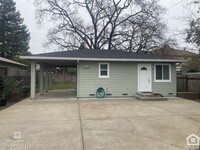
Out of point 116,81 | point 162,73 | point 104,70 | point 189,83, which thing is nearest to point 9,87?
point 104,70

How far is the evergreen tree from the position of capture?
4256cm

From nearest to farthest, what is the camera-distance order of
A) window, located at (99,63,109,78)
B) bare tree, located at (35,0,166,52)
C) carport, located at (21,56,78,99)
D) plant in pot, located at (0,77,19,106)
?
carport, located at (21,56,78,99)
plant in pot, located at (0,77,19,106)
window, located at (99,63,109,78)
bare tree, located at (35,0,166,52)

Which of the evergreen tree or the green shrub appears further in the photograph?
the evergreen tree

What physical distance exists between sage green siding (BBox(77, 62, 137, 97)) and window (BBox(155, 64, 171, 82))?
4.80ft

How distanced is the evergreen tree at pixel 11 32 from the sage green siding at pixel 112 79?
2893 cm

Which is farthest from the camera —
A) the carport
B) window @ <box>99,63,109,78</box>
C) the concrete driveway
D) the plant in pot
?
window @ <box>99,63,109,78</box>

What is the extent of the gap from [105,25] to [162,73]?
53.5 ft

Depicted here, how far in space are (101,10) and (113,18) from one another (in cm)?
174

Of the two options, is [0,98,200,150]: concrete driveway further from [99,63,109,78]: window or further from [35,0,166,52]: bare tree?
[35,0,166,52]: bare tree

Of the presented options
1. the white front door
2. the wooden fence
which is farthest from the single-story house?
the wooden fence

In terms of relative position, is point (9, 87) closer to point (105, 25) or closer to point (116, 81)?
point (116, 81)

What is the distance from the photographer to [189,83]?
689 inches

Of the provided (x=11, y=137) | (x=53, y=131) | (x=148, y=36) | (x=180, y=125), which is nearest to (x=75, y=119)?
(x=53, y=131)

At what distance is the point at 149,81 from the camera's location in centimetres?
1631
